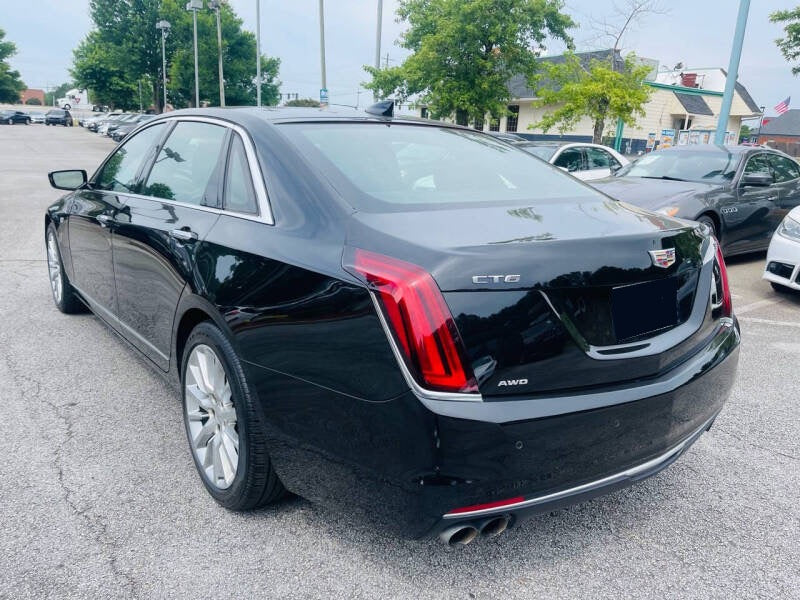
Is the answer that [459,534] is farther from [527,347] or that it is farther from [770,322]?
[770,322]

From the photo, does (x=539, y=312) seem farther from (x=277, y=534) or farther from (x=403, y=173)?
(x=277, y=534)

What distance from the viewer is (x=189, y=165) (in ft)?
10.3

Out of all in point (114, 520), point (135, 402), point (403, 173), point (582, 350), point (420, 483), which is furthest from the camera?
point (135, 402)

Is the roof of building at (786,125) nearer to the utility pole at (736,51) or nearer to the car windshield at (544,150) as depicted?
the utility pole at (736,51)

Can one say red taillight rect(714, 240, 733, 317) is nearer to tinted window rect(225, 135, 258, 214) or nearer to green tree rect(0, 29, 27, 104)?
tinted window rect(225, 135, 258, 214)

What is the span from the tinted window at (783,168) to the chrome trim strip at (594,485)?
7.46 m

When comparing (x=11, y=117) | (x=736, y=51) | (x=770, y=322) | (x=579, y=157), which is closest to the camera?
(x=770, y=322)

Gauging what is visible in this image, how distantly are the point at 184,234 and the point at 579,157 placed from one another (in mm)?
9466

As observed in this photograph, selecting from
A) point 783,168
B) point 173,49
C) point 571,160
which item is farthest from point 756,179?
point 173,49

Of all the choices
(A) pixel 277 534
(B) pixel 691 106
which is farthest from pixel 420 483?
(B) pixel 691 106

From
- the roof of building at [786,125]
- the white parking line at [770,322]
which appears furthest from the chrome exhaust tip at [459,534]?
the roof of building at [786,125]

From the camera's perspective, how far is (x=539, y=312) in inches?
74.2

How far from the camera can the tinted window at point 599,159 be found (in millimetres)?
11375

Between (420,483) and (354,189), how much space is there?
3.50 feet
